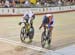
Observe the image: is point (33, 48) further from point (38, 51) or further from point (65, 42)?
point (65, 42)

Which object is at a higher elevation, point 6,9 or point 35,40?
point 35,40

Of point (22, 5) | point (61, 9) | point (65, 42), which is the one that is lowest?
point (61, 9)

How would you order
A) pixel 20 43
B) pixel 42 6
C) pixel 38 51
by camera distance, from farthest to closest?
1. pixel 42 6
2. pixel 20 43
3. pixel 38 51

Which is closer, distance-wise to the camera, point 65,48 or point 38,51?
point 38,51

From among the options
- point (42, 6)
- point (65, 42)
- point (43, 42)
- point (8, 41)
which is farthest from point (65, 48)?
point (42, 6)

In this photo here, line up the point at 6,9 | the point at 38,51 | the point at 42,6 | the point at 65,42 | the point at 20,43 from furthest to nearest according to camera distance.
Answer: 1. the point at 42,6
2. the point at 6,9
3. the point at 65,42
4. the point at 20,43
5. the point at 38,51

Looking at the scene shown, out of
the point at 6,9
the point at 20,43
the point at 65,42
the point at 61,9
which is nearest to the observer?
the point at 20,43

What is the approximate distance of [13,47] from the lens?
13188 millimetres

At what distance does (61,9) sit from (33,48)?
862 inches

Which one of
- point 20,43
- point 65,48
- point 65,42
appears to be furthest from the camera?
point 65,42

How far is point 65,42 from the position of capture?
1489 centimetres

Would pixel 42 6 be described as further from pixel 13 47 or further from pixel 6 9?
pixel 13 47

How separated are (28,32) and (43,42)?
1380 mm

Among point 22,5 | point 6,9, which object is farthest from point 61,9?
point 6,9
